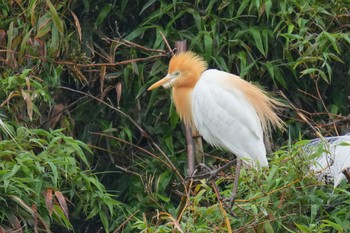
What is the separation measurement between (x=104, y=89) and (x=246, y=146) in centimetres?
93

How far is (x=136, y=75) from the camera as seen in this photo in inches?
220

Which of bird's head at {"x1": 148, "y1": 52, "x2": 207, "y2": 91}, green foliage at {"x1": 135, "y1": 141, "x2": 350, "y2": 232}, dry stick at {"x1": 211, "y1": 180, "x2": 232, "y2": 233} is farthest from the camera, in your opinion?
bird's head at {"x1": 148, "y1": 52, "x2": 207, "y2": 91}

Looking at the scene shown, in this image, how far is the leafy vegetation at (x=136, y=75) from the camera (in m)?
5.18

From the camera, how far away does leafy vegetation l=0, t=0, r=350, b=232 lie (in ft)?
17.0

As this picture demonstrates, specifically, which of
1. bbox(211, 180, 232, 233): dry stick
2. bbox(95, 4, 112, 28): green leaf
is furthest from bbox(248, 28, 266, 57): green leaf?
bbox(211, 180, 232, 233): dry stick

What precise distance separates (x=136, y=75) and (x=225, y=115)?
2.17ft

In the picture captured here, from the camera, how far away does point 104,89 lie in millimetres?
5688

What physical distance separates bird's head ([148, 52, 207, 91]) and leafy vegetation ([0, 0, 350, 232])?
0.10m

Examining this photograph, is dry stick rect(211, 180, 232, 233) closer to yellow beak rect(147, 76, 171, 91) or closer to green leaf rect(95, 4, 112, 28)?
yellow beak rect(147, 76, 171, 91)

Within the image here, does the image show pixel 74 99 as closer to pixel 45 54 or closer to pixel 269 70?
pixel 45 54

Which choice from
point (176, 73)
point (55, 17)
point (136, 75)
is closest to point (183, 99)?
point (176, 73)

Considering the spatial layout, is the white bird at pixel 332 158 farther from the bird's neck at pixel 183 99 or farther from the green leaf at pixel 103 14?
the green leaf at pixel 103 14

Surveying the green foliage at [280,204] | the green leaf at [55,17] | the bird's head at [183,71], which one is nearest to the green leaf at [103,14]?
the green leaf at [55,17]

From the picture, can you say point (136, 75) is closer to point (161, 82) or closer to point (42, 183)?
point (161, 82)
